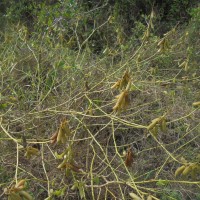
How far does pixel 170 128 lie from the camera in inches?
126

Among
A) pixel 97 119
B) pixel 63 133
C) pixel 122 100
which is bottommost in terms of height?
pixel 97 119

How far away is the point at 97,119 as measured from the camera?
296 centimetres

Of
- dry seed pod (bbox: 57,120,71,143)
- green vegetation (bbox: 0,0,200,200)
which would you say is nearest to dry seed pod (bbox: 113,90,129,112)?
green vegetation (bbox: 0,0,200,200)

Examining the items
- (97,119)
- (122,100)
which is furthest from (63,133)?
(97,119)

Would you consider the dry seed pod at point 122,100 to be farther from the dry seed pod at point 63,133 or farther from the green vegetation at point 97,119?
the dry seed pod at point 63,133

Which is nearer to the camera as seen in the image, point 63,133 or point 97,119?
point 63,133

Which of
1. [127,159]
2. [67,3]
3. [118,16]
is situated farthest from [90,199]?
[118,16]

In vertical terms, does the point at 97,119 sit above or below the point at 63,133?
below

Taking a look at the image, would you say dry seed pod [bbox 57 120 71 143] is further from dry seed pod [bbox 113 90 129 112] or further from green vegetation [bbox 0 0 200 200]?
dry seed pod [bbox 113 90 129 112]

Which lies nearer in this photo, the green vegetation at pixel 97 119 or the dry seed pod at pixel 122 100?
the dry seed pod at pixel 122 100

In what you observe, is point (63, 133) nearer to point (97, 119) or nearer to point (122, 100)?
point (122, 100)

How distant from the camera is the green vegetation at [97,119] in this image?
2.04m

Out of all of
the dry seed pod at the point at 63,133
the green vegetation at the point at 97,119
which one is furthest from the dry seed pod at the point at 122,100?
the dry seed pod at the point at 63,133

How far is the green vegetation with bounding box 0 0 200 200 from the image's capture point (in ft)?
6.70
